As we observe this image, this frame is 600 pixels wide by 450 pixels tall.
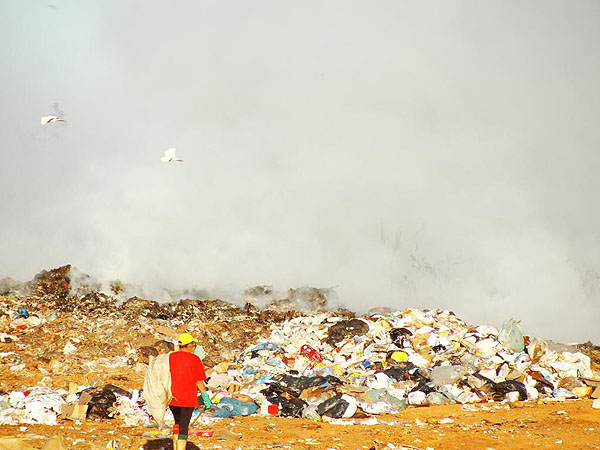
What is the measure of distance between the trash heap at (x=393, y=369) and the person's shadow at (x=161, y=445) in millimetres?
1700

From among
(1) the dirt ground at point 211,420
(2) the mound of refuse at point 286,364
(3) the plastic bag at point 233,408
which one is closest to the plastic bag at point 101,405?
(2) the mound of refuse at point 286,364

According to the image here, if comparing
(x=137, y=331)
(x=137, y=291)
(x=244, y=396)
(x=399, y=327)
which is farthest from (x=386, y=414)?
(x=137, y=291)

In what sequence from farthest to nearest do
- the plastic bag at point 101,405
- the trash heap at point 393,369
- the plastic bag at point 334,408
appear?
the trash heap at point 393,369 < the plastic bag at point 334,408 < the plastic bag at point 101,405

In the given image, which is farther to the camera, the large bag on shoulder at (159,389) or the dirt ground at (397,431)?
the dirt ground at (397,431)

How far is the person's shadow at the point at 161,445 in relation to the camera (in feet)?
16.5

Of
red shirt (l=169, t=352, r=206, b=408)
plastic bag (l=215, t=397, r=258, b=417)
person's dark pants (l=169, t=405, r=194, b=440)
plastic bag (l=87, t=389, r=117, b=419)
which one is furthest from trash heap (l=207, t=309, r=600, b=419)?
red shirt (l=169, t=352, r=206, b=408)

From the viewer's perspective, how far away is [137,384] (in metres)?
9.09

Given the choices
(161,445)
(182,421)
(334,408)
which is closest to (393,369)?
(334,408)

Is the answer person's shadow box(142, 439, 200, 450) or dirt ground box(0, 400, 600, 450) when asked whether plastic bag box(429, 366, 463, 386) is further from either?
person's shadow box(142, 439, 200, 450)

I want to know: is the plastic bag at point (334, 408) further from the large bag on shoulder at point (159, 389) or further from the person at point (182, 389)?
the large bag on shoulder at point (159, 389)

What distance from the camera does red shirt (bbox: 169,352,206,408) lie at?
4.13 metres

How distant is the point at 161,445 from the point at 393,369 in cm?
485

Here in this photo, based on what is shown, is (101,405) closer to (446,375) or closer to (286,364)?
(286,364)

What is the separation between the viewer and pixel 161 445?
5156 mm
